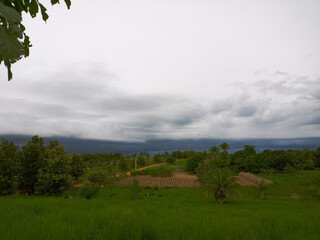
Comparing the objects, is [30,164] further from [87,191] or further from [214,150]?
[214,150]

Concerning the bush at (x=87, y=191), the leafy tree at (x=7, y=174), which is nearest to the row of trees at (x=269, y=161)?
the bush at (x=87, y=191)

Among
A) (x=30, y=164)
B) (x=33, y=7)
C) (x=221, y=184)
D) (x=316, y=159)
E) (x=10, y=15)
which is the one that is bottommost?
(x=316, y=159)

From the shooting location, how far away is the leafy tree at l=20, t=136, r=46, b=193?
Result: 1539 inches

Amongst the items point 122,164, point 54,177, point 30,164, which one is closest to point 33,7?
point 54,177

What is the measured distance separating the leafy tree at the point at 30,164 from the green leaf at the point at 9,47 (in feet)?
151

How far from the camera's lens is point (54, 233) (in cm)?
261

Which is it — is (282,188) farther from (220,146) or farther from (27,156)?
(27,156)

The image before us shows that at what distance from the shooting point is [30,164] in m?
39.1

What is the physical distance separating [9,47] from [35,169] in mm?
46890

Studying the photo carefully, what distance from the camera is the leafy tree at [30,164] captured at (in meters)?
39.1

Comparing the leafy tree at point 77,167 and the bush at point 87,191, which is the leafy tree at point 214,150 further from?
the bush at point 87,191

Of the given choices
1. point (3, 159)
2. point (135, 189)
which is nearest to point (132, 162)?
point (135, 189)

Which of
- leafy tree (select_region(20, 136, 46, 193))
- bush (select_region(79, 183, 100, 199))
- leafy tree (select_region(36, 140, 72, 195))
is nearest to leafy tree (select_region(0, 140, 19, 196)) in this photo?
leafy tree (select_region(20, 136, 46, 193))

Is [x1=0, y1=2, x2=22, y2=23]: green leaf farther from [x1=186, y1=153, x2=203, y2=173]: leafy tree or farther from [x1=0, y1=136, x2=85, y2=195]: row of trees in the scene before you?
[x1=186, y1=153, x2=203, y2=173]: leafy tree
